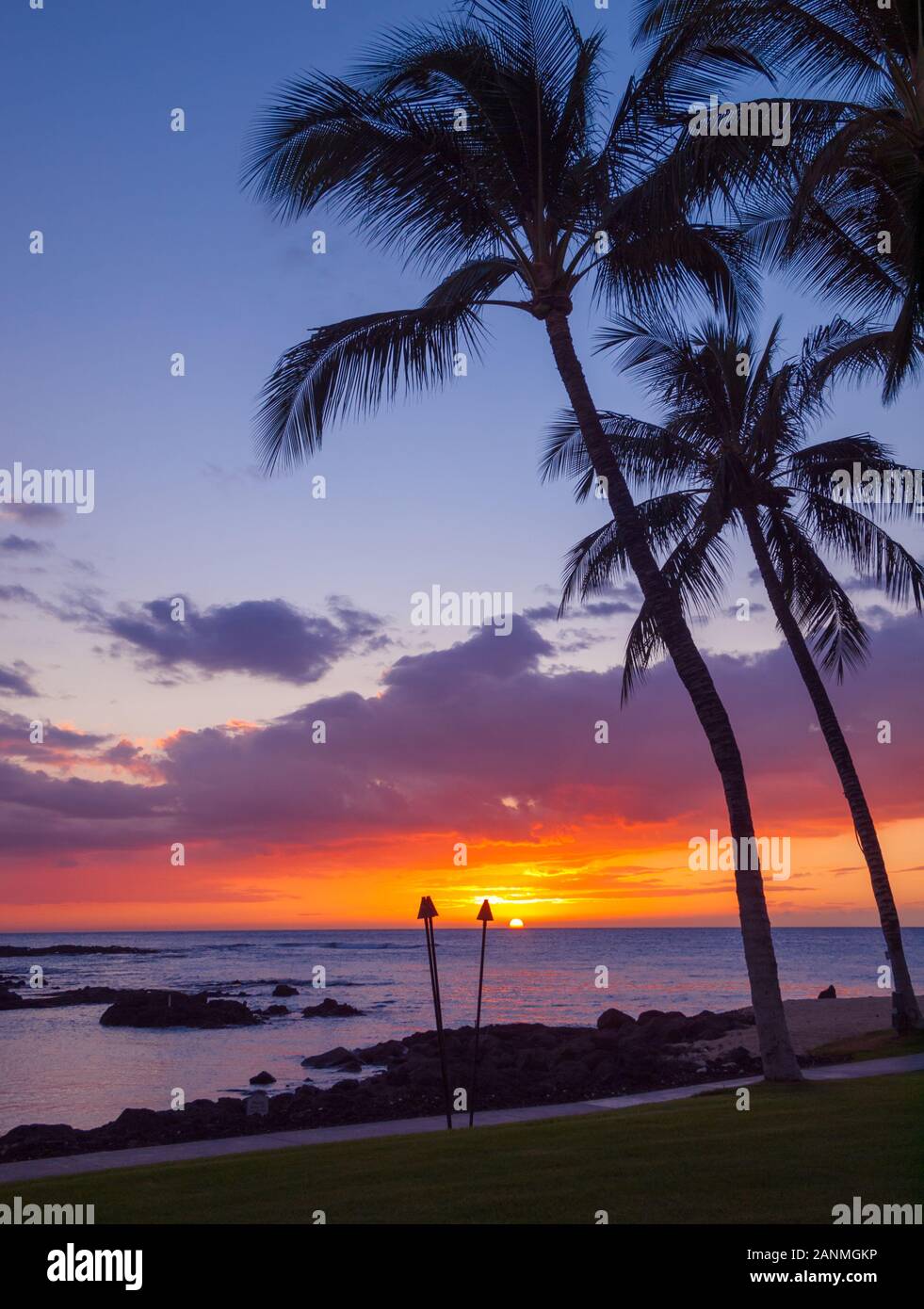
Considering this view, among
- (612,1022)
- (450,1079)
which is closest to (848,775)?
(450,1079)

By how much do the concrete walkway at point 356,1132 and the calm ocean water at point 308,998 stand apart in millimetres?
6855

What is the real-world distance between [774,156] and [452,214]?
3379 mm

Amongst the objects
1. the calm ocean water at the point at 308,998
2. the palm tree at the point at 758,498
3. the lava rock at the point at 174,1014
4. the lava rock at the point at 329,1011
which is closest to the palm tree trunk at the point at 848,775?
the palm tree at the point at 758,498

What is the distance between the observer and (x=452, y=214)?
11.8 m

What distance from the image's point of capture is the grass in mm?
15531

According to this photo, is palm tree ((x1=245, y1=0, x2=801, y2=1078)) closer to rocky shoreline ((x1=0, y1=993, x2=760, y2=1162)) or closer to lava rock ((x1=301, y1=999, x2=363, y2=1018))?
rocky shoreline ((x1=0, y1=993, x2=760, y2=1162))

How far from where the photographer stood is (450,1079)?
18562 millimetres

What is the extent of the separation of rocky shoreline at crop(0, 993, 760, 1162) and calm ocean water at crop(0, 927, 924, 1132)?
88.2 inches

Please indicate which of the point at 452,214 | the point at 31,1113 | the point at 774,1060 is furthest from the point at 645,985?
the point at 452,214

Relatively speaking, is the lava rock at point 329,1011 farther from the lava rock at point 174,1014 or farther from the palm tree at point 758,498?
the palm tree at point 758,498

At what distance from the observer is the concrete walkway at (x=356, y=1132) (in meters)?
10.3

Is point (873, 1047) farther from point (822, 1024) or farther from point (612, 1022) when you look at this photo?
point (612, 1022)

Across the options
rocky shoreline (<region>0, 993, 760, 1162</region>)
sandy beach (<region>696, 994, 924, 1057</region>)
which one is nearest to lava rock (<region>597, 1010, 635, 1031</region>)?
rocky shoreline (<region>0, 993, 760, 1162</region>)
